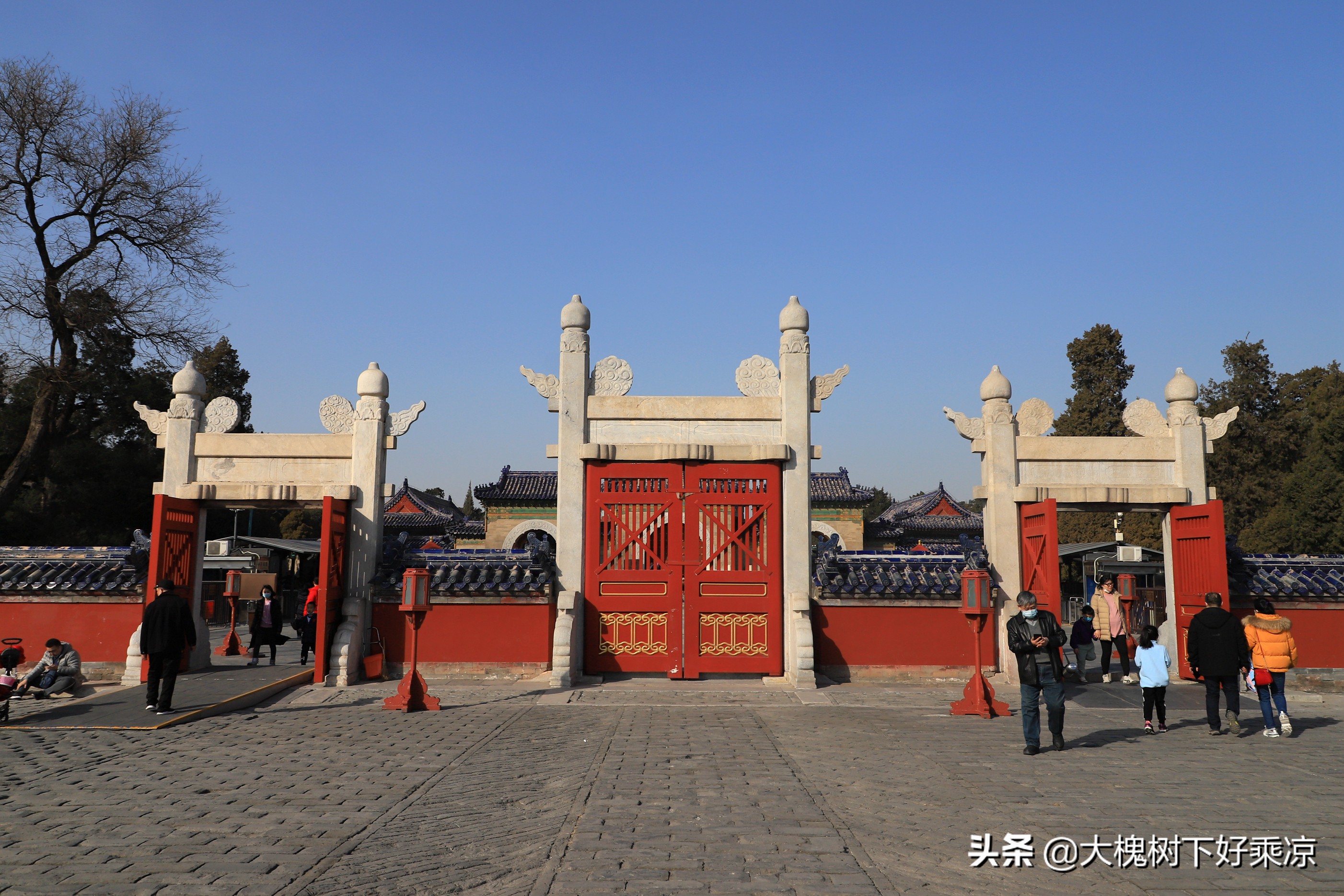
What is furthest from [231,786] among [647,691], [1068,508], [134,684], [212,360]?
[212,360]

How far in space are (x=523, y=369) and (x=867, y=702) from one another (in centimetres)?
626

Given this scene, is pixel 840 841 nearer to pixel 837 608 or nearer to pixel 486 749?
pixel 486 749

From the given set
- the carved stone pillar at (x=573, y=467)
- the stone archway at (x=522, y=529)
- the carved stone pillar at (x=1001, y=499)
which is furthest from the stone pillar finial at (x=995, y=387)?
the stone archway at (x=522, y=529)

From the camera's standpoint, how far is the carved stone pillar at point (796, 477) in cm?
1161

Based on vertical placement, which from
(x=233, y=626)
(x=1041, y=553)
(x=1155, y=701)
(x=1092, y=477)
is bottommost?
(x=1155, y=701)

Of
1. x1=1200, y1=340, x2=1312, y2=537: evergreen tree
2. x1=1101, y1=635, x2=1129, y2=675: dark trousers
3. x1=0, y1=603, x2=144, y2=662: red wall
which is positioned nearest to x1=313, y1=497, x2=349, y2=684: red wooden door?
x1=0, y1=603, x2=144, y2=662: red wall

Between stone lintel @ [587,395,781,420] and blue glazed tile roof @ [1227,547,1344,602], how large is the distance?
647 cm

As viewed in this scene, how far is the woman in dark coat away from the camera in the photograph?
542 inches

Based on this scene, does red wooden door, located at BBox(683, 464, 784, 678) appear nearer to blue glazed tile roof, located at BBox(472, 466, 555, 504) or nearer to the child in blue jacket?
the child in blue jacket

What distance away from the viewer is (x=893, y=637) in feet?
39.2

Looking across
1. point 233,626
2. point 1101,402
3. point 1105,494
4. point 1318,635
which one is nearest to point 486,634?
point 233,626

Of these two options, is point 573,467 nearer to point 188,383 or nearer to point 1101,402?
point 188,383

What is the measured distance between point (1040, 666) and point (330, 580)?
8356mm

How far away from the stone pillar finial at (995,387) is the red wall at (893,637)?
2962mm
